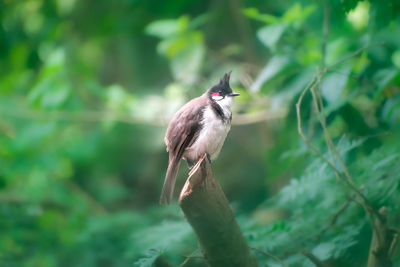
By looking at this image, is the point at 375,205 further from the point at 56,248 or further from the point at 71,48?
the point at 71,48

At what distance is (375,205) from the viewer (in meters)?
2.57

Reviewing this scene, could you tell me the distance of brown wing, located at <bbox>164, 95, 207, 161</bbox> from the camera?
3.14 meters

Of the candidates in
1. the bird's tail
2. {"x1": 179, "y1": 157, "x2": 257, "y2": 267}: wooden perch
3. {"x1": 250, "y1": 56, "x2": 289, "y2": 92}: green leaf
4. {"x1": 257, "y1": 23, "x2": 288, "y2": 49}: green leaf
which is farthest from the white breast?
{"x1": 179, "y1": 157, "x2": 257, "y2": 267}: wooden perch

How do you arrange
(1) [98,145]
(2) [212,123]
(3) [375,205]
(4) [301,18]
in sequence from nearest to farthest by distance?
(3) [375,205], (2) [212,123], (4) [301,18], (1) [98,145]

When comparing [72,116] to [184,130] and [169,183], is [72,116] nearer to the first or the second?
[184,130]

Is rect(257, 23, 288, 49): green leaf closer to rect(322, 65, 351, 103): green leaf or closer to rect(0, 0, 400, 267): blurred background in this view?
rect(0, 0, 400, 267): blurred background

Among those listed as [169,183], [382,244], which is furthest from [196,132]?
[382,244]

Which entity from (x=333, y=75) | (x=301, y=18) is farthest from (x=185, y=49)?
(x=333, y=75)

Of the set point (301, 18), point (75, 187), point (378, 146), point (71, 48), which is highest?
point (71, 48)

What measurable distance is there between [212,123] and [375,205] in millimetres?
1183

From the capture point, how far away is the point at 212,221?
226 cm

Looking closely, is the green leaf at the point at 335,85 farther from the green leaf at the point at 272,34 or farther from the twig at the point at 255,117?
the twig at the point at 255,117

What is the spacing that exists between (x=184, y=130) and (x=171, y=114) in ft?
5.59

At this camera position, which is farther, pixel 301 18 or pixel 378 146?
pixel 301 18
